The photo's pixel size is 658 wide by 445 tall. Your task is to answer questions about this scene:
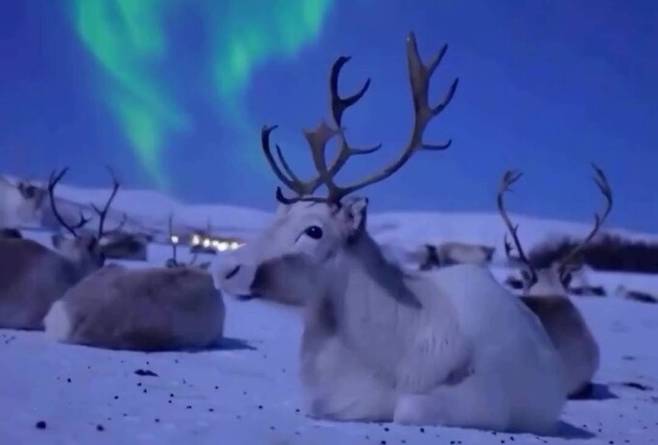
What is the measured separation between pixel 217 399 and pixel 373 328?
1.51ft

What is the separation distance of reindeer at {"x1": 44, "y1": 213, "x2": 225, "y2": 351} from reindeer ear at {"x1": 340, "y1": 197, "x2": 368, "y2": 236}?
151 centimetres

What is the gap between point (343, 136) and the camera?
247 centimetres

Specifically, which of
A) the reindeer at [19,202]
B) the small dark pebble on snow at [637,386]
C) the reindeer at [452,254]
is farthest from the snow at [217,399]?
the reindeer at [452,254]

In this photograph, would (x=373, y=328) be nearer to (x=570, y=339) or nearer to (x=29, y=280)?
(x=570, y=339)

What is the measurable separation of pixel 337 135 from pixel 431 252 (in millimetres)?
6752

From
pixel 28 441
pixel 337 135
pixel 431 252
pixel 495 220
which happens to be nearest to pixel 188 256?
pixel 431 252

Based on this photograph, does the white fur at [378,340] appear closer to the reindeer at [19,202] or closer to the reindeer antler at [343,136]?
the reindeer antler at [343,136]

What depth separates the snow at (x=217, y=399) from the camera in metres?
1.97

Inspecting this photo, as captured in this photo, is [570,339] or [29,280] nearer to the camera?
[570,339]

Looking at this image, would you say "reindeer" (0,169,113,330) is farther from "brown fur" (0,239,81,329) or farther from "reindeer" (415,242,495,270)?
"reindeer" (415,242,495,270)

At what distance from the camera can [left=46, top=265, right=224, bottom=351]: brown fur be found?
11.9 feet

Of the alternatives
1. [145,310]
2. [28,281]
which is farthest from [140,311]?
[28,281]

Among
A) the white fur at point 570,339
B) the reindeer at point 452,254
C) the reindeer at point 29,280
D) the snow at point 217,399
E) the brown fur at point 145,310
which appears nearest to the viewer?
the snow at point 217,399

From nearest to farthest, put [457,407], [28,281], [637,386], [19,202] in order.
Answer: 1. [457,407]
2. [637,386]
3. [28,281]
4. [19,202]
